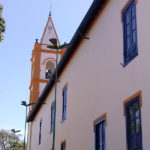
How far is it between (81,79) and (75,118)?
1705 mm

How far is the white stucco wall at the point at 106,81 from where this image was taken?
1067 cm

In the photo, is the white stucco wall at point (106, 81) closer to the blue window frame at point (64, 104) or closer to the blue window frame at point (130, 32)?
the blue window frame at point (130, 32)

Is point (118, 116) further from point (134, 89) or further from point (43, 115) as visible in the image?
point (43, 115)

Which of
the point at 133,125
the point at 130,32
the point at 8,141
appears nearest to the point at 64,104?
the point at 130,32

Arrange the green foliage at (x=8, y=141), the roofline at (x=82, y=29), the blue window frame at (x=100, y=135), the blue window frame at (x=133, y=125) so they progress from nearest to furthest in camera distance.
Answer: the blue window frame at (x=133, y=125) → the blue window frame at (x=100, y=135) → the roofline at (x=82, y=29) → the green foliage at (x=8, y=141)

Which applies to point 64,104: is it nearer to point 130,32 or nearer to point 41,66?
point 130,32

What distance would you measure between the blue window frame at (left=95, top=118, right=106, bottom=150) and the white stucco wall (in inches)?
A: 11.4

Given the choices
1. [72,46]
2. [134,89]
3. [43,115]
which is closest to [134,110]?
[134,89]

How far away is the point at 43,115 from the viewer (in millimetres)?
26062

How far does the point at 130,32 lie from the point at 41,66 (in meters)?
26.5

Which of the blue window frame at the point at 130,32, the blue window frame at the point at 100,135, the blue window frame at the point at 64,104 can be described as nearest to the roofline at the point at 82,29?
the blue window frame at the point at 64,104

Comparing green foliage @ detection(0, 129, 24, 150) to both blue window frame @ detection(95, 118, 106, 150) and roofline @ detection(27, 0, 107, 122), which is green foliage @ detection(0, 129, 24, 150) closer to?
roofline @ detection(27, 0, 107, 122)

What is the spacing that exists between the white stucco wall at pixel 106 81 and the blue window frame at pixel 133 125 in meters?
0.27

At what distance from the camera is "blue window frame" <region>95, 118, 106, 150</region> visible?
13094 millimetres
